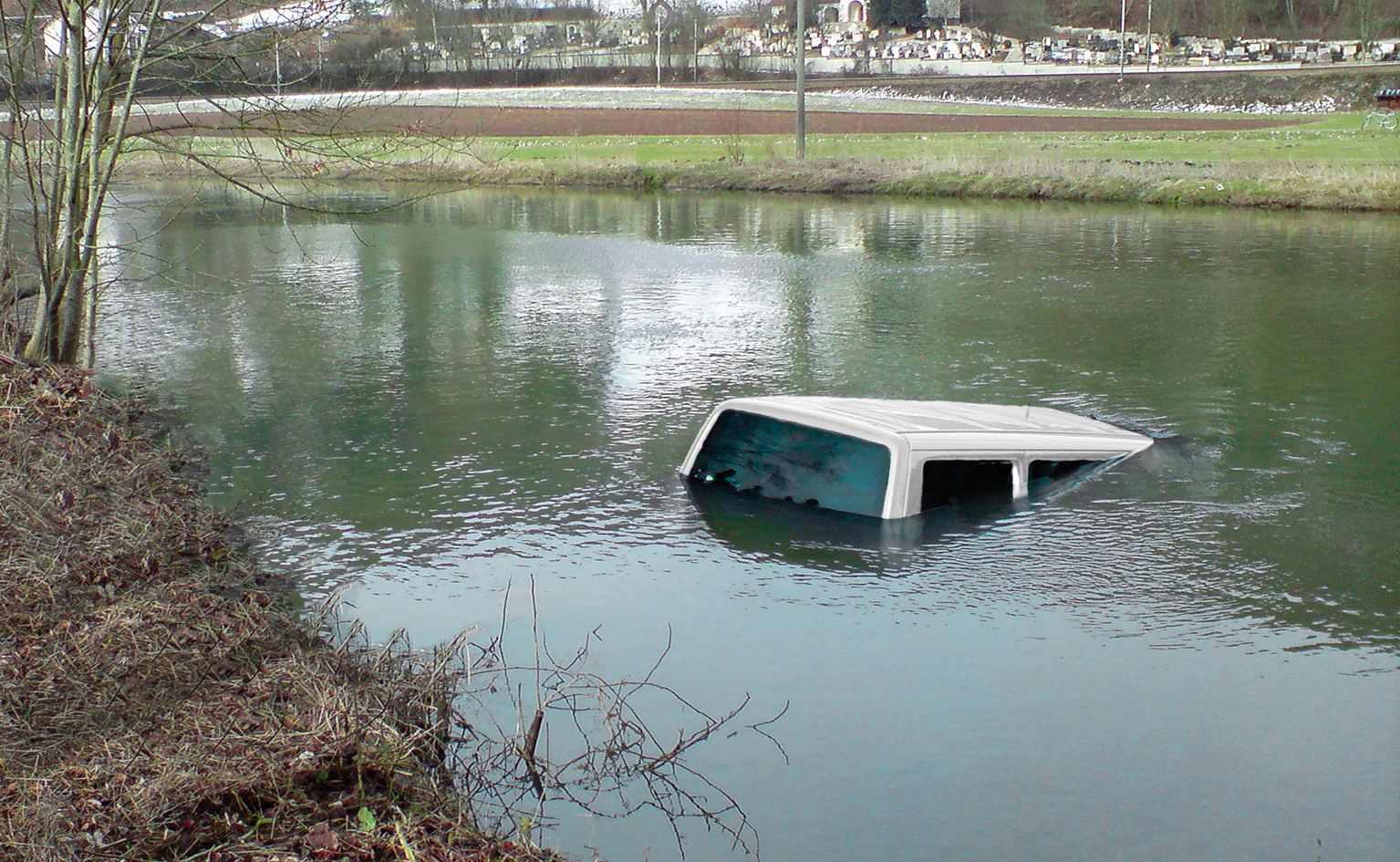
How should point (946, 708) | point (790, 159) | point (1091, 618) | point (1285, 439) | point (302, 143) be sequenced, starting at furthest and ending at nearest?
1. point (790, 159)
2. point (1285, 439)
3. point (302, 143)
4. point (1091, 618)
5. point (946, 708)

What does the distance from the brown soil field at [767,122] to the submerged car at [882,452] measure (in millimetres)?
50139

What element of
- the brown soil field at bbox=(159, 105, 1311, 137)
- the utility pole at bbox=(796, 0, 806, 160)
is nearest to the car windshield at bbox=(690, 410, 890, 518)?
the utility pole at bbox=(796, 0, 806, 160)

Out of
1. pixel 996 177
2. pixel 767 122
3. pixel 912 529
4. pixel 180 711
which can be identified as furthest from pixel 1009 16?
pixel 180 711

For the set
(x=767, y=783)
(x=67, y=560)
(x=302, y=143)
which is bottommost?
(x=767, y=783)

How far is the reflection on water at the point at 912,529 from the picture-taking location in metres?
5.67

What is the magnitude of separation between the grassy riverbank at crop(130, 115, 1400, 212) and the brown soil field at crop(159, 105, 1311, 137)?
149 inches

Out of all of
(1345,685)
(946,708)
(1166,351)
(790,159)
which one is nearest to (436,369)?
(1166,351)

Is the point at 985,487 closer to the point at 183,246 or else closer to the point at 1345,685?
the point at 1345,685

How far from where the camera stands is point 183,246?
2553cm

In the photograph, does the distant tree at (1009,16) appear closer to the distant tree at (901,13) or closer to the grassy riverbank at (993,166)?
the distant tree at (901,13)

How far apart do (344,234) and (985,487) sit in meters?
21.8

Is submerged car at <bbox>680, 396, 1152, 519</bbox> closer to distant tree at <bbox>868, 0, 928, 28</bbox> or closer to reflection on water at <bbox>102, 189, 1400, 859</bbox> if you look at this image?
reflection on water at <bbox>102, 189, 1400, 859</bbox>

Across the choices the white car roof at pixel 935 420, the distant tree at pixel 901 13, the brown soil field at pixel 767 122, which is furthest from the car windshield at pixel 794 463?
the distant tree at pixel 901 13

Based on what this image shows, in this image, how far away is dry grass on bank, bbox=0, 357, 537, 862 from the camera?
14.0 feet
